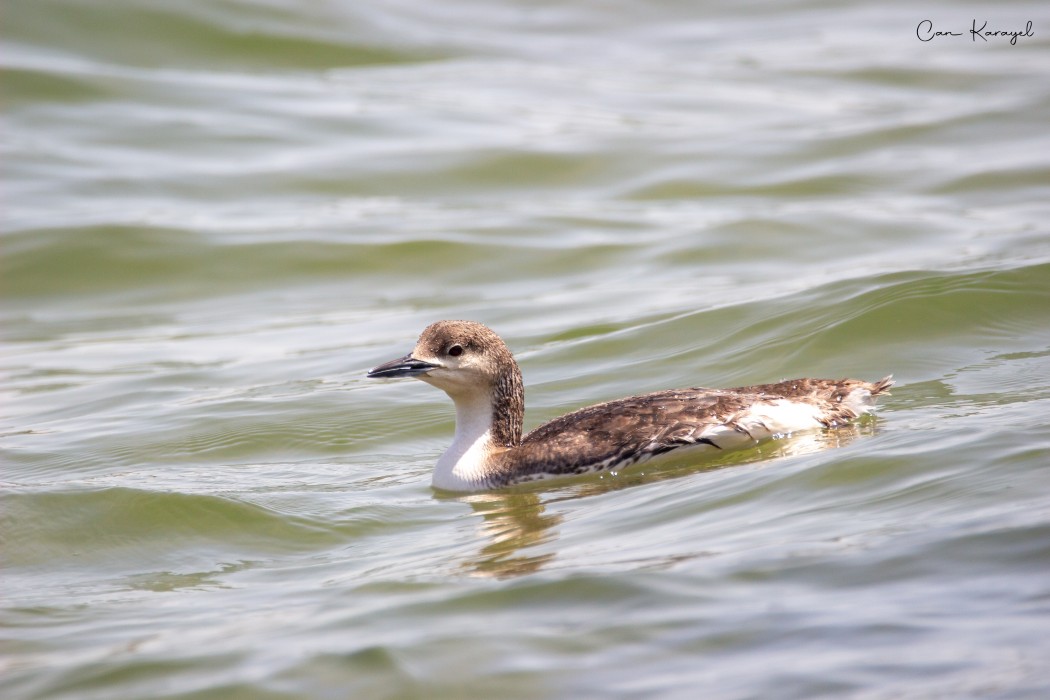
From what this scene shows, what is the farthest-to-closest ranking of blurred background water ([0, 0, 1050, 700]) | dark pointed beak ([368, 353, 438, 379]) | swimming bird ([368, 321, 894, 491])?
dark pointed beak ([368, 353, 438, 379]) → swimming bird ([368, 321, 894, 491]) → blurred background water ([0, 0, 1050, 700])

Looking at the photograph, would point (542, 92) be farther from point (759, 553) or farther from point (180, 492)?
point (759, 553)

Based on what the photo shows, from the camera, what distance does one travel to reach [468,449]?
9.07 metres

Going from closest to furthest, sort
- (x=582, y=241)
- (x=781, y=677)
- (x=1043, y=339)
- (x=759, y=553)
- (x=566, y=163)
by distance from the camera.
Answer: (x=781, y=677) < (x=759, y=553) < (x=1043, y=339) < (x=582, y=241) < (x=566, y=163)

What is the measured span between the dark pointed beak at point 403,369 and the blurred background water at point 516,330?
2.40 feet

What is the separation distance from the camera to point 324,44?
22875 millimetres

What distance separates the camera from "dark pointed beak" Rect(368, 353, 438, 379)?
8836mm

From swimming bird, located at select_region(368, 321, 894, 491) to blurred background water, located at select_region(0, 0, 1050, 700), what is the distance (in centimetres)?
21

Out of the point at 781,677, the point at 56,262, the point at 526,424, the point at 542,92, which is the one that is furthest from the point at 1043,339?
the point at 542,92

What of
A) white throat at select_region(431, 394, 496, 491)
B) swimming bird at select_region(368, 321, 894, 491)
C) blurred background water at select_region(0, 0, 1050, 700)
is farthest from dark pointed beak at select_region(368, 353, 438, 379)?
blurred background water at select_region(0, 0, 1050, 700)

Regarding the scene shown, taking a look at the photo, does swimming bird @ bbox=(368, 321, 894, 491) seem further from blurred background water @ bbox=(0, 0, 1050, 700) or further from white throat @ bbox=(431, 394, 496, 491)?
blurred background water @ bbox=(0, 0, 1050, 700)

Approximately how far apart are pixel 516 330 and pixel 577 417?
13.3ft

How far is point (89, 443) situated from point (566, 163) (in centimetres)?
939

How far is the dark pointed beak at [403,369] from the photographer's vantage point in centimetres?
884

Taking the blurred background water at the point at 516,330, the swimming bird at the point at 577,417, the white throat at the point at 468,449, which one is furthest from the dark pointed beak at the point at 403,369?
the blurred background water at the point at 516,330
